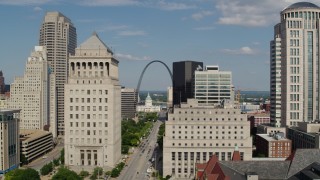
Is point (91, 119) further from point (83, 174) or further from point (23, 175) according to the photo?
point (23, 175)

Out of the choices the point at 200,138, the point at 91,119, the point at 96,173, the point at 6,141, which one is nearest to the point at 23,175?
the point at 96,173

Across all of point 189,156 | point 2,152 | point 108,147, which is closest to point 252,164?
point 189,156

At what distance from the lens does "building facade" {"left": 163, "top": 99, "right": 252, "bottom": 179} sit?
17700 centimetres

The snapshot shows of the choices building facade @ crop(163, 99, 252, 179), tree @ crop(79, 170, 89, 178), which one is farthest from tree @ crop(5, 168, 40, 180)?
building facade @ crop(163, 99, 252, 179)

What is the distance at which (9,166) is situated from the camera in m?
196

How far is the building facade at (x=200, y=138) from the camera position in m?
177

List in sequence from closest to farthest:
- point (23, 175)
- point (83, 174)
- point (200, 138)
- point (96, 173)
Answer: point (23, 175) < point (96, 173) < point (83, 174) < point (200, 138)

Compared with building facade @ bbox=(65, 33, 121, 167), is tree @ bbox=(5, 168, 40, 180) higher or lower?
lower

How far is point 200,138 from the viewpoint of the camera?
178375 millimetres

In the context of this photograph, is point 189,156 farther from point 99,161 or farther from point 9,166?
point 9,166

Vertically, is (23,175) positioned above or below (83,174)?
above

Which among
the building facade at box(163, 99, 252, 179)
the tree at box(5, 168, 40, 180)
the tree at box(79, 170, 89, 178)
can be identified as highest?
the building facade at box(163, 99, 252, 179)

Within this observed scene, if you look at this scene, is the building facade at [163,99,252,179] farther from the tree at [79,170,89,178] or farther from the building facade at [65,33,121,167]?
the tree at [79,170,89,178]

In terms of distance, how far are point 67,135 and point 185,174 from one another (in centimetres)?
5686
